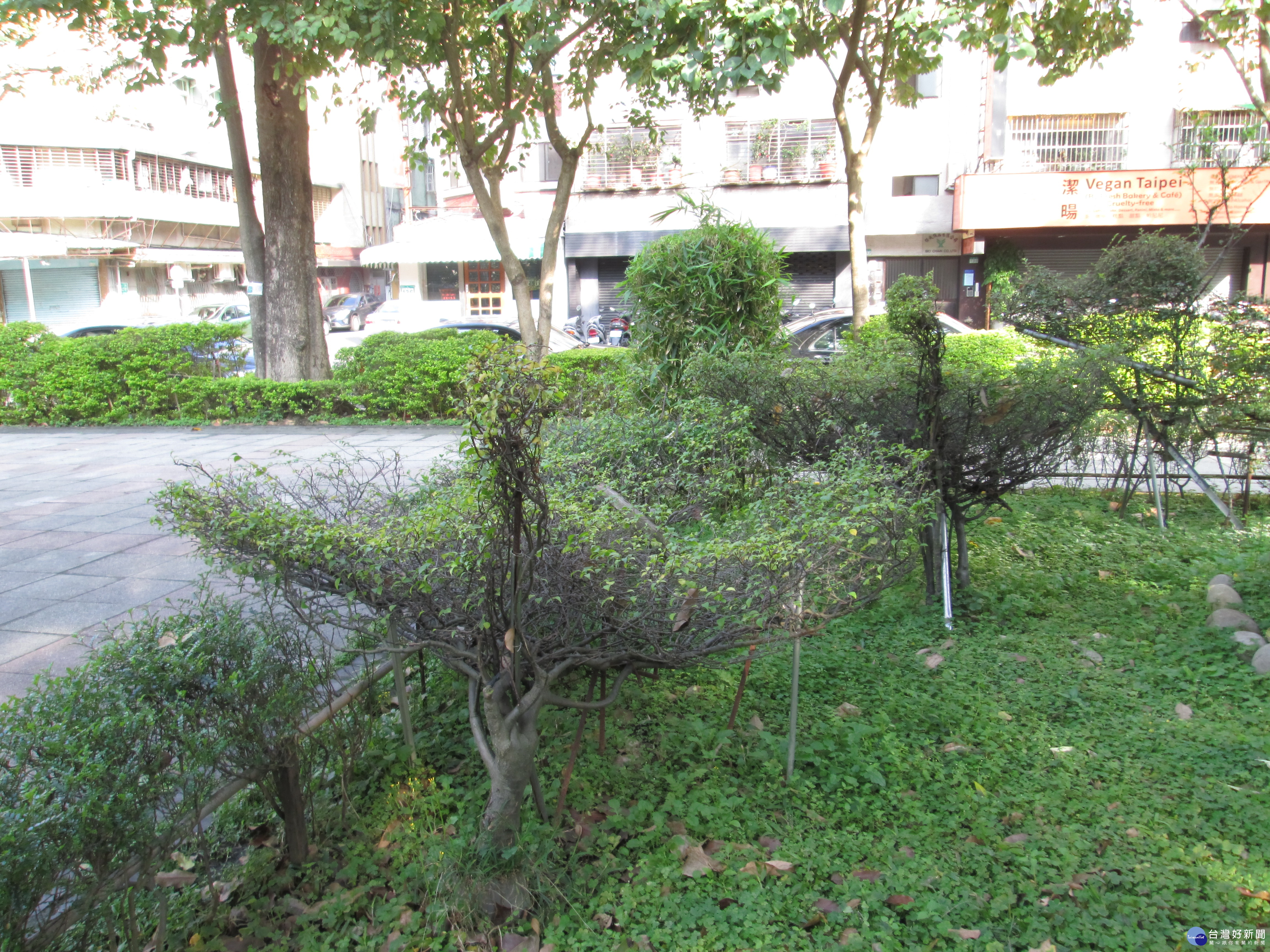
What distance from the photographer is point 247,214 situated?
11.6m

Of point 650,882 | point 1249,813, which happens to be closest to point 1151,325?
point 1249,813

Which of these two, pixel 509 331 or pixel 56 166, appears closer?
pixel 509 331

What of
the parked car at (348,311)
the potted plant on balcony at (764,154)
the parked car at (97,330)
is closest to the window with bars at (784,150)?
the potted plant on balcony at (764,154)

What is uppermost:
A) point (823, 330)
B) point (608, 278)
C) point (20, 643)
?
point (608, 278)

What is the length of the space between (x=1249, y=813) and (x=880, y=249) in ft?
71.2

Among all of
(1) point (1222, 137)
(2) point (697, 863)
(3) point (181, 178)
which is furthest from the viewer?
(3) point (181, 178)

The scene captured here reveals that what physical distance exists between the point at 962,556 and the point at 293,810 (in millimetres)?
3741

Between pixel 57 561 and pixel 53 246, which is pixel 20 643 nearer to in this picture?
pixel 57 561

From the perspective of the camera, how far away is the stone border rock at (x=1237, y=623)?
4.01 meters

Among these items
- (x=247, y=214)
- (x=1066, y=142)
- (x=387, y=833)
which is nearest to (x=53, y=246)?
(x=247, y=214)

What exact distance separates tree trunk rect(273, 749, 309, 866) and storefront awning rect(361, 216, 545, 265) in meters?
22.2

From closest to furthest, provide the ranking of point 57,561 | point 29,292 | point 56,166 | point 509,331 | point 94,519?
point 57,561 < point 94,519 < point 509,331 < point 29,292 < point 56,166

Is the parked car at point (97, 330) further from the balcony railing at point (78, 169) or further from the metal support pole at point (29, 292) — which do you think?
the balcony railing at point (78, 169)

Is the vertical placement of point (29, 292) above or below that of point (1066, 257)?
above
